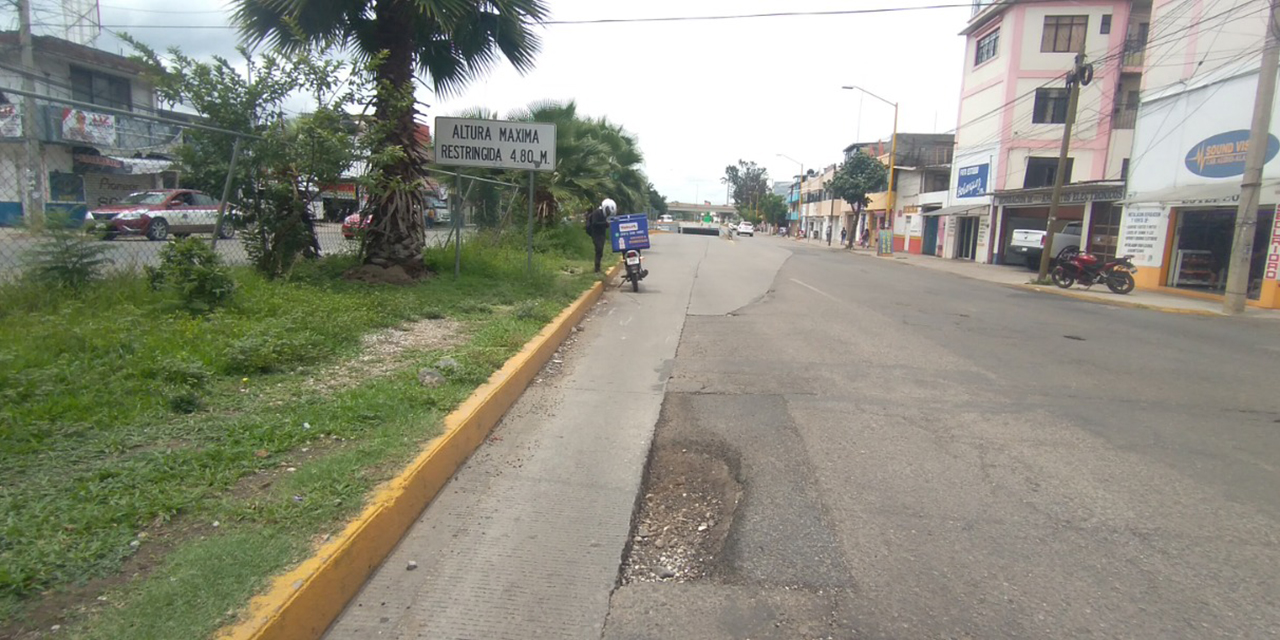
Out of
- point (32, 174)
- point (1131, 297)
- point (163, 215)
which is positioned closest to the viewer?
point (32, 174)

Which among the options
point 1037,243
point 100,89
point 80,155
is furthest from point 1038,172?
point 100,89

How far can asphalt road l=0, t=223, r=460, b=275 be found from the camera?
5.91 metres

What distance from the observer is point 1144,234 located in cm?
2050

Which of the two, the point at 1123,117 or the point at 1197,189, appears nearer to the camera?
the point at 1197,189

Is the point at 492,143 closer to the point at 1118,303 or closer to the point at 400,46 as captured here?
the point at 400,46

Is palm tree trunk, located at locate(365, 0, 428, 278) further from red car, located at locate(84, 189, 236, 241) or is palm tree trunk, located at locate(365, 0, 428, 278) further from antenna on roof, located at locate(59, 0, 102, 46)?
antenna on roof, located at locate(59, 0, 102, 46)

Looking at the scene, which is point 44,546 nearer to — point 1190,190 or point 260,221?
point 260,221

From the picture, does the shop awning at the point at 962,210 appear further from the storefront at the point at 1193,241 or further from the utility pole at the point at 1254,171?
the utility pole at the point at 1254,171

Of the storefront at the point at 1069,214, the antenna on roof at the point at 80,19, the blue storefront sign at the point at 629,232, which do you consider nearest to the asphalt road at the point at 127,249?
the blue storefront sign at the point at 629,232

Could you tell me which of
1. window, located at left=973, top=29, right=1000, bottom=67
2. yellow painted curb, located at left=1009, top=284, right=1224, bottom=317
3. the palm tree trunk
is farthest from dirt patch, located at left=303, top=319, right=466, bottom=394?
window, located at left=973, top=29, right=1000, bottom=67

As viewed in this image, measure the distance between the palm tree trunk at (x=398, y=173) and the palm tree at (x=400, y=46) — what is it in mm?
14

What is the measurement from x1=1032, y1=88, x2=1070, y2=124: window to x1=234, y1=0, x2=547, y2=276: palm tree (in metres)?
26.9

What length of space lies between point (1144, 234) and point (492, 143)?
1877 centimetres

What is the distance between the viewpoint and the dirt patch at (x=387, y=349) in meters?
5.68
